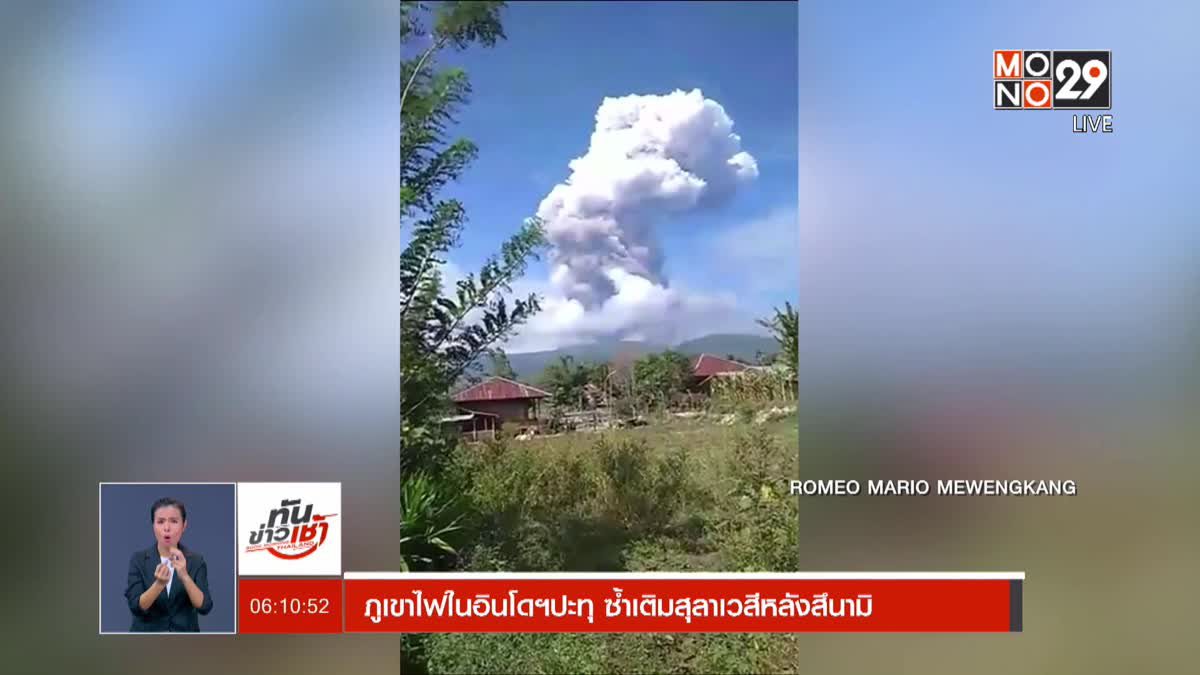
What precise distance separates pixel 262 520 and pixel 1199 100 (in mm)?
3208

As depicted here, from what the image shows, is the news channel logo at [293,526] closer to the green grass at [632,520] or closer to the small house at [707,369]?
the green grass at [632,520]

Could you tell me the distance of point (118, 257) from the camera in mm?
1911

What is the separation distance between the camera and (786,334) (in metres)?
1.97

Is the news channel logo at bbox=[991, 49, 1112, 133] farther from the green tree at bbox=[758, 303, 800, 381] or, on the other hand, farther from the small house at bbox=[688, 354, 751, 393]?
the small house at bbox=[688, 354, 751, 393]

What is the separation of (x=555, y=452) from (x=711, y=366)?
0.60 meters

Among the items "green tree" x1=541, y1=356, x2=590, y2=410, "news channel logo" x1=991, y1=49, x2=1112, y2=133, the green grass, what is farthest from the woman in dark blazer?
"news channel logo" x1=991, y1=49, x2=1112, y2=133

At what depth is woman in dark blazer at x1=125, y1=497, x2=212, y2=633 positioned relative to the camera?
1.93m

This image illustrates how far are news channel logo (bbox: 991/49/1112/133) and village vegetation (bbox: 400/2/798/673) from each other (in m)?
0.96

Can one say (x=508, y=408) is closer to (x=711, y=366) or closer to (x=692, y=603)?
(x=711, y=366)

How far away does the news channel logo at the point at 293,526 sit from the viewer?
6.24ft

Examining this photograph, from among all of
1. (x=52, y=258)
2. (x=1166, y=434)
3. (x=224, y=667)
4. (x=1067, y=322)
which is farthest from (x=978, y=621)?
(x=52, y=258)

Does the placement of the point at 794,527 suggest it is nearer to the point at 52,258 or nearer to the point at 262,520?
the point at 262,520

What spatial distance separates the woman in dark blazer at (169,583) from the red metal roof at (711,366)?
5.62ft
